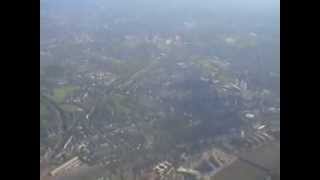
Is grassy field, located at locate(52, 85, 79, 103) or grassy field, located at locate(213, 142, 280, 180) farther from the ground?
grassy field, located at locate(52, 85, 79, 103)

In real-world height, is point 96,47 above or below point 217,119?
above

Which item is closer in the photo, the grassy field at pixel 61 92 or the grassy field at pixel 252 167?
the grassy field at pixel 252 167

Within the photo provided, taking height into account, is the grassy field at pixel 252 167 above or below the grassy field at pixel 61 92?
below

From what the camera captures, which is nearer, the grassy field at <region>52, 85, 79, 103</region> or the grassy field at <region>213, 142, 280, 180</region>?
the grassy field at <region>213, 142, 280, 180</region>

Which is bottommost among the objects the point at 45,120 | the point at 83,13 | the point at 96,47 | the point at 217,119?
the point at 217,119

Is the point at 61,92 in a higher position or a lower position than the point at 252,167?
higher

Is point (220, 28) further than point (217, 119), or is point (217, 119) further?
point (220, 28)
